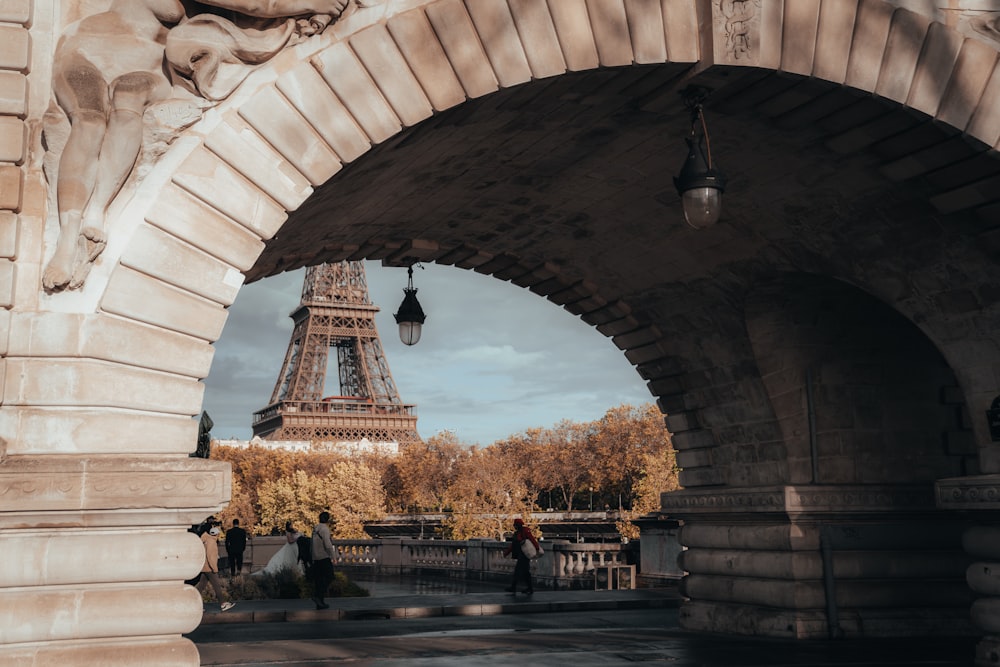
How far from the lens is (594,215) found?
13.1 metres

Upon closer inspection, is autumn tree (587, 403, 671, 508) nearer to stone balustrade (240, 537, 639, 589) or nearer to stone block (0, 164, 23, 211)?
stone balustrade (240, 537, 639, 589)

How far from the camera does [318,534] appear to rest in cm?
2019

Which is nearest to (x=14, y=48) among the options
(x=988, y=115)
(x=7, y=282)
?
(x=7, y=282)

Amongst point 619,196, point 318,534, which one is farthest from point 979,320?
point 318,534

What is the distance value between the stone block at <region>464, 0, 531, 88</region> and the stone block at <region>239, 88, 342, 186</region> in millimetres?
1430

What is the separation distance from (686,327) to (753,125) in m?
5.32

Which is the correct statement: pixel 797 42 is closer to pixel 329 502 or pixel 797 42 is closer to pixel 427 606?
pixel 427 606

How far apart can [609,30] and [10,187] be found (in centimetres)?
448

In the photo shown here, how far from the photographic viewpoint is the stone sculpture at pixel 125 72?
6.86 meters

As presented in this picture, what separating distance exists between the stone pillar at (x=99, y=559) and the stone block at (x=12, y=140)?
6.47ft

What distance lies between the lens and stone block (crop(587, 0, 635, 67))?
8234 millimetres

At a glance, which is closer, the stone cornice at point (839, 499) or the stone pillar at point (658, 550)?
the stone cornice at point (839, 499)

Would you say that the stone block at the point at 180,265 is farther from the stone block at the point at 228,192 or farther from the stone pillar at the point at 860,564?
the stone pillar at the point at 860,564

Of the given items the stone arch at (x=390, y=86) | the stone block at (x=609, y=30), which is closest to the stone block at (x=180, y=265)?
the stone arch at (x=390, y=86)
